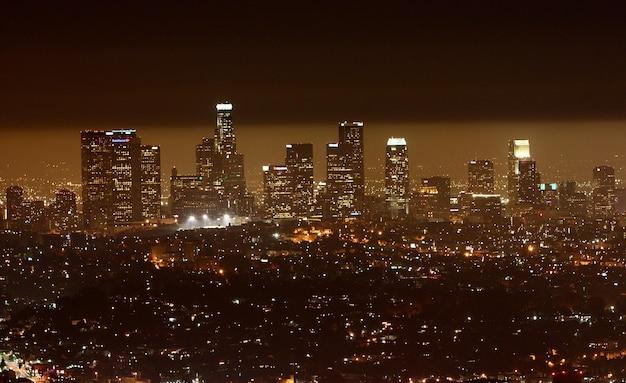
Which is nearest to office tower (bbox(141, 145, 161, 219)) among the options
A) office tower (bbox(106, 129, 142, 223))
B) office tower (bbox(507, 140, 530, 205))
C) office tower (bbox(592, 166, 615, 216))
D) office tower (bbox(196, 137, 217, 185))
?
office tower (bbox(106, 129, 142, 223))

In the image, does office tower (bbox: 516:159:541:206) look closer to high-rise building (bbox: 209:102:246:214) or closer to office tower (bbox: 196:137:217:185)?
high-rise building (bbox: 209:102:246:214)

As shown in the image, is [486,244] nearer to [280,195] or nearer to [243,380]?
[280,195]

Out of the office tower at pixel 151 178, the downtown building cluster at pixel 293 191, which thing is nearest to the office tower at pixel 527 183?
the downtown building cluster at pixel 293 191

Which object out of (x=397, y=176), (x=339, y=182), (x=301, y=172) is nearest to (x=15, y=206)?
(x=301, y=172)

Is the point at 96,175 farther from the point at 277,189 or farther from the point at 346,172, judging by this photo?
the point at 346,172

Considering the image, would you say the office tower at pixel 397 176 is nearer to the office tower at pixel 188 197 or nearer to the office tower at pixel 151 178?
the office tower at pixel 188 197

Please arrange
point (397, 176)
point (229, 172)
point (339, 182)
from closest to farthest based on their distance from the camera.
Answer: point (339, 182) < point (397, 176) < point (229, 172)

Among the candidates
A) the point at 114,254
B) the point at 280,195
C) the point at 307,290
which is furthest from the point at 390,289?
the point at 280,195
